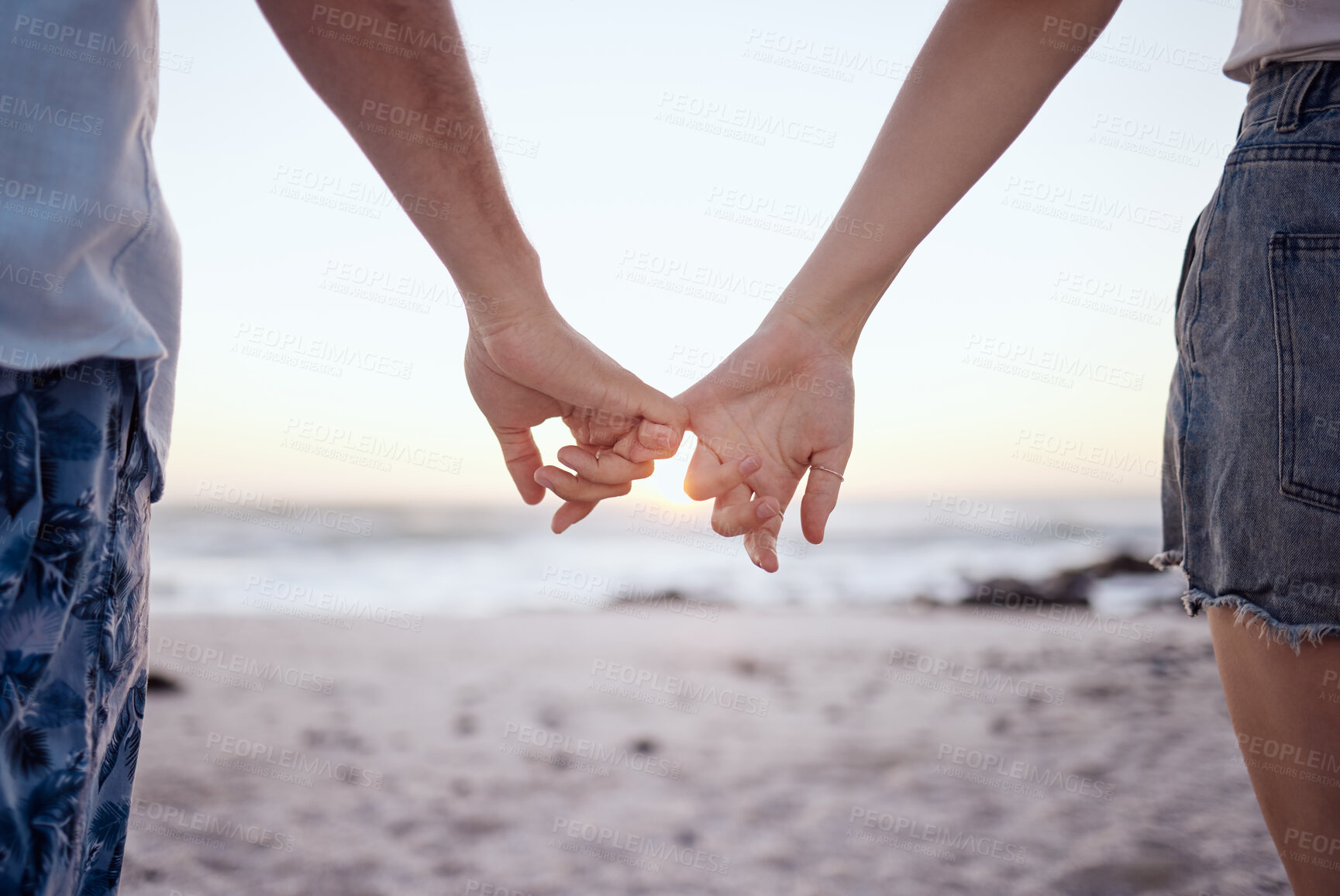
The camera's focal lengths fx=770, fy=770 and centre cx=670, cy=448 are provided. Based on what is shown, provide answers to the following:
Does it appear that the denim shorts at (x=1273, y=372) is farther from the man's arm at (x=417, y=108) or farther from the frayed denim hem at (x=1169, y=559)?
the man's arm at (x=417, y=108)

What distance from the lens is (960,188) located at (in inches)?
79.0

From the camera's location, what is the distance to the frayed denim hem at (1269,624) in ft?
3.60

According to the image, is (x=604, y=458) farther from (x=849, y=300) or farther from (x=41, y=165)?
(x=41, y=165)

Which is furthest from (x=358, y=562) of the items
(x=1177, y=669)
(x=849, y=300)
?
(x=849, y=300)

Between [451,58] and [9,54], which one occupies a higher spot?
[451,58]

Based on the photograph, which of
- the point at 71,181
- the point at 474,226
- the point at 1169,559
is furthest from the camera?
the point at 474,226

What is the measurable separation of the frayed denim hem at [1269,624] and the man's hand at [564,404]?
59.6 inches

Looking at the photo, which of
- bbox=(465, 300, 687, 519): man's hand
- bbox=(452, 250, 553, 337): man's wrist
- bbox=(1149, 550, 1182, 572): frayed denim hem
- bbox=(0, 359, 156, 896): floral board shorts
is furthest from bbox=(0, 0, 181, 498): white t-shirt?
bbox=(1149, 550, 1182, 572): frayed denim hem

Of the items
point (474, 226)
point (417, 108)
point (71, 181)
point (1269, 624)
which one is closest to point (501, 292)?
point (474, 226)

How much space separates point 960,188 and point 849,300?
0.44 meters

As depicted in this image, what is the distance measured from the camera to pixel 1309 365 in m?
1.11

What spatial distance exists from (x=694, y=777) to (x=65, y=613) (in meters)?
2.90

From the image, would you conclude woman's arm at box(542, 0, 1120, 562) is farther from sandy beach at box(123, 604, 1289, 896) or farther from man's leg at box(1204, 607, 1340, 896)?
sandy beach at box(123, 604, 1289, 896)

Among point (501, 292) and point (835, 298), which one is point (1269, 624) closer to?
point (835, 298)
